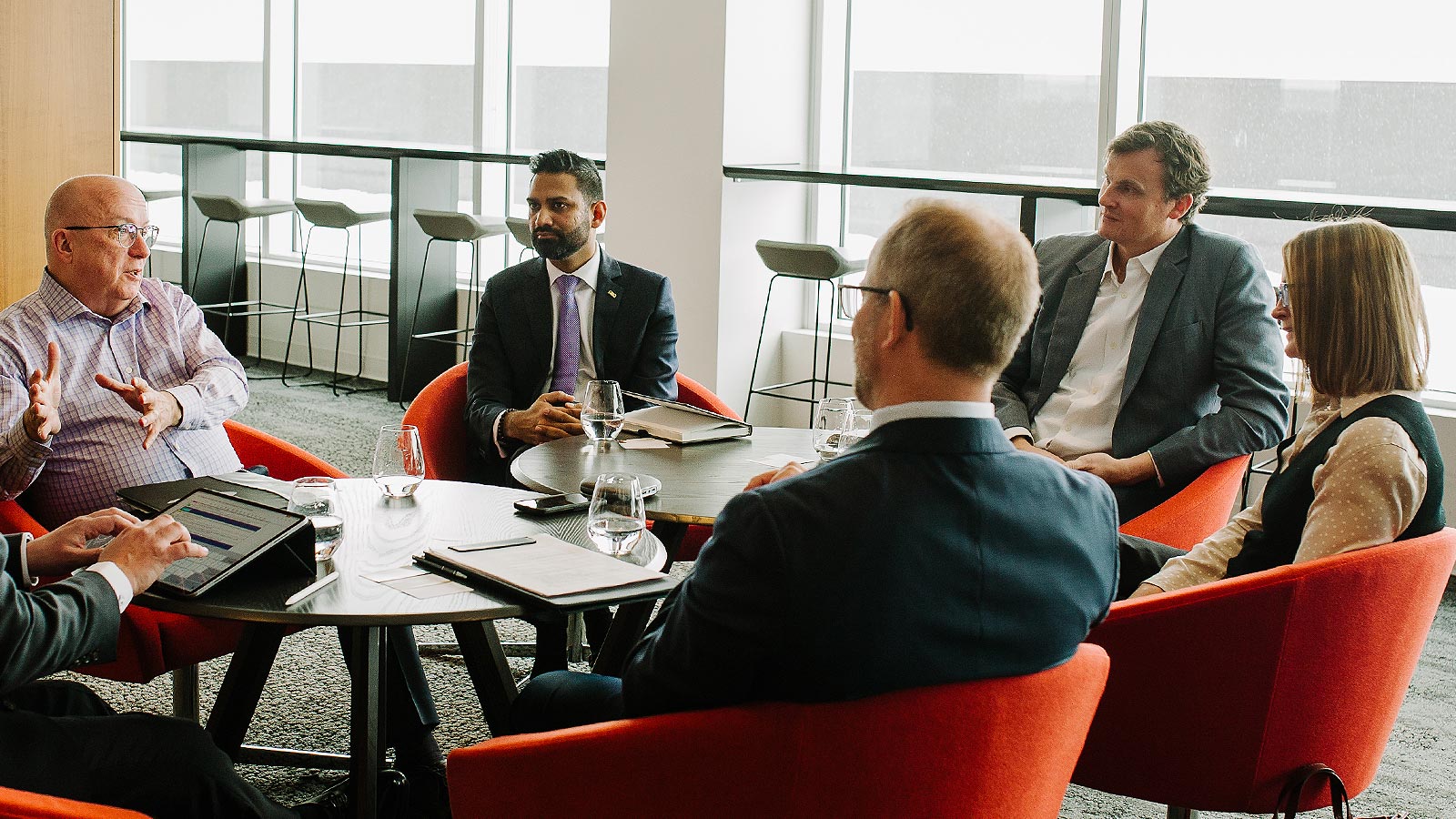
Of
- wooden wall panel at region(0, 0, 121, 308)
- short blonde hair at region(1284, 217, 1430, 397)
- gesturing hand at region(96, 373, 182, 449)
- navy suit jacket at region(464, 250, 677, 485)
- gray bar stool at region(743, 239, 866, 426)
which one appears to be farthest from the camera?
gray bar stool at region(743, 239, 866, 426)

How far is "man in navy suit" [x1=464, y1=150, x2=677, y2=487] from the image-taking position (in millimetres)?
3658

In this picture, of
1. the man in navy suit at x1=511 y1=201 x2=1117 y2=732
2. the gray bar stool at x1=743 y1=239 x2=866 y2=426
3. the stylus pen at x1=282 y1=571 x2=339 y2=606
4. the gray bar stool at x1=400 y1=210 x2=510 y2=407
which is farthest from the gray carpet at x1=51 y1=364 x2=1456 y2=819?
the gray bar stool at x1=400 y1=210 x2=510 y2=407

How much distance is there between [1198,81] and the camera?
5.45 metres

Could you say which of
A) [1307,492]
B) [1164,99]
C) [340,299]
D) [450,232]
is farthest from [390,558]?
[340,299]

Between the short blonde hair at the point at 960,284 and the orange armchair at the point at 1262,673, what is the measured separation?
0.75 m

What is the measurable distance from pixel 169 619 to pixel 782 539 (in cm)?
155

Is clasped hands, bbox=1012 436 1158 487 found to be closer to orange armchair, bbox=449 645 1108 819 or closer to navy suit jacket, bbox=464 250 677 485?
navy suit jacket, bbox=464 250 677 485

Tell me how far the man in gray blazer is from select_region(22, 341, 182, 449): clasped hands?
6.24 feet

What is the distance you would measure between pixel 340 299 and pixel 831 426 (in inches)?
233

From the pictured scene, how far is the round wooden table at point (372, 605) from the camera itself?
6.17ft

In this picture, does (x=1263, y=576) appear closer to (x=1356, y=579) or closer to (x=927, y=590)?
(x=1356, y=579)

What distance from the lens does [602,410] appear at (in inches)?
114

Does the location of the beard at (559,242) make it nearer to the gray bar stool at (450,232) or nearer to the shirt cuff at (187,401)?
the shirt cuff at (187,401)

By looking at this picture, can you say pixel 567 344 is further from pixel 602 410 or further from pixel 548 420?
pixel 602 410
